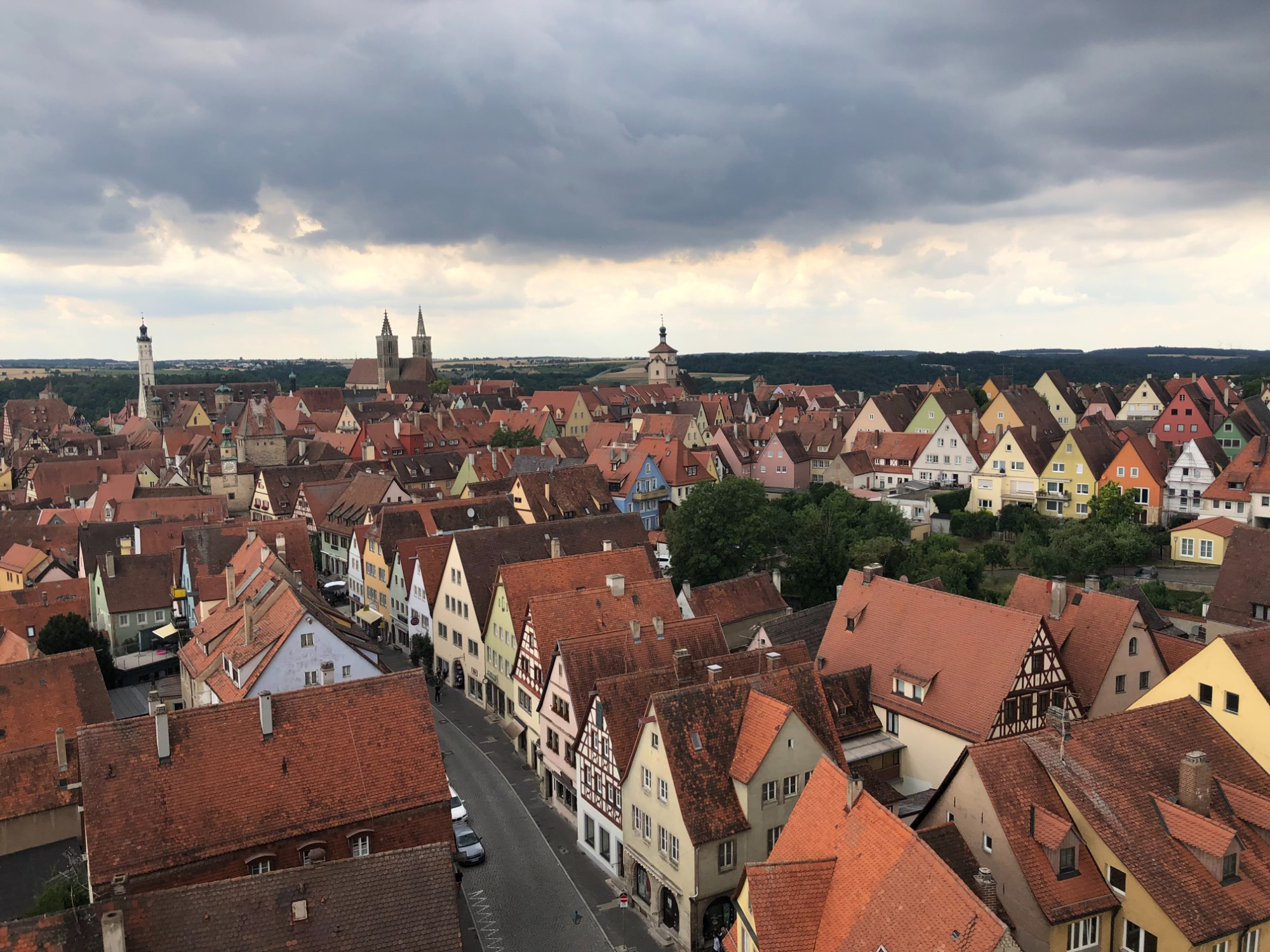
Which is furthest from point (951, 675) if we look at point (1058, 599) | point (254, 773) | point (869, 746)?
point (254, 773)

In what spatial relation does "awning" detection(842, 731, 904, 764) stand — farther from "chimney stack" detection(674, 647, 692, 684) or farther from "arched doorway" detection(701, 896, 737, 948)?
"arched doorway" detection(701, 896, 737, 948)

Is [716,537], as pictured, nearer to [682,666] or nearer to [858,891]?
[682,666]

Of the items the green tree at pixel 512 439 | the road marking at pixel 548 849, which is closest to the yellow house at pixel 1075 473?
the road marking at pixel 548 849

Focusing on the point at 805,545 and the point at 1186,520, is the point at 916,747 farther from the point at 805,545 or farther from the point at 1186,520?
the point at 1186,520

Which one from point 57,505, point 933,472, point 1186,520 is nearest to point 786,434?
point 933,472

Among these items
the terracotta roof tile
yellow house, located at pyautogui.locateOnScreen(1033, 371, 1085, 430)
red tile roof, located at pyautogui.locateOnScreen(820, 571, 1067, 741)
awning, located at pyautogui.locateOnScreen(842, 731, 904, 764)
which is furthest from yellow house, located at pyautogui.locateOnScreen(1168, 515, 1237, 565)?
yellow house, located at pyautogui.locateOnScreen(1033, 371, 1085, 430)
